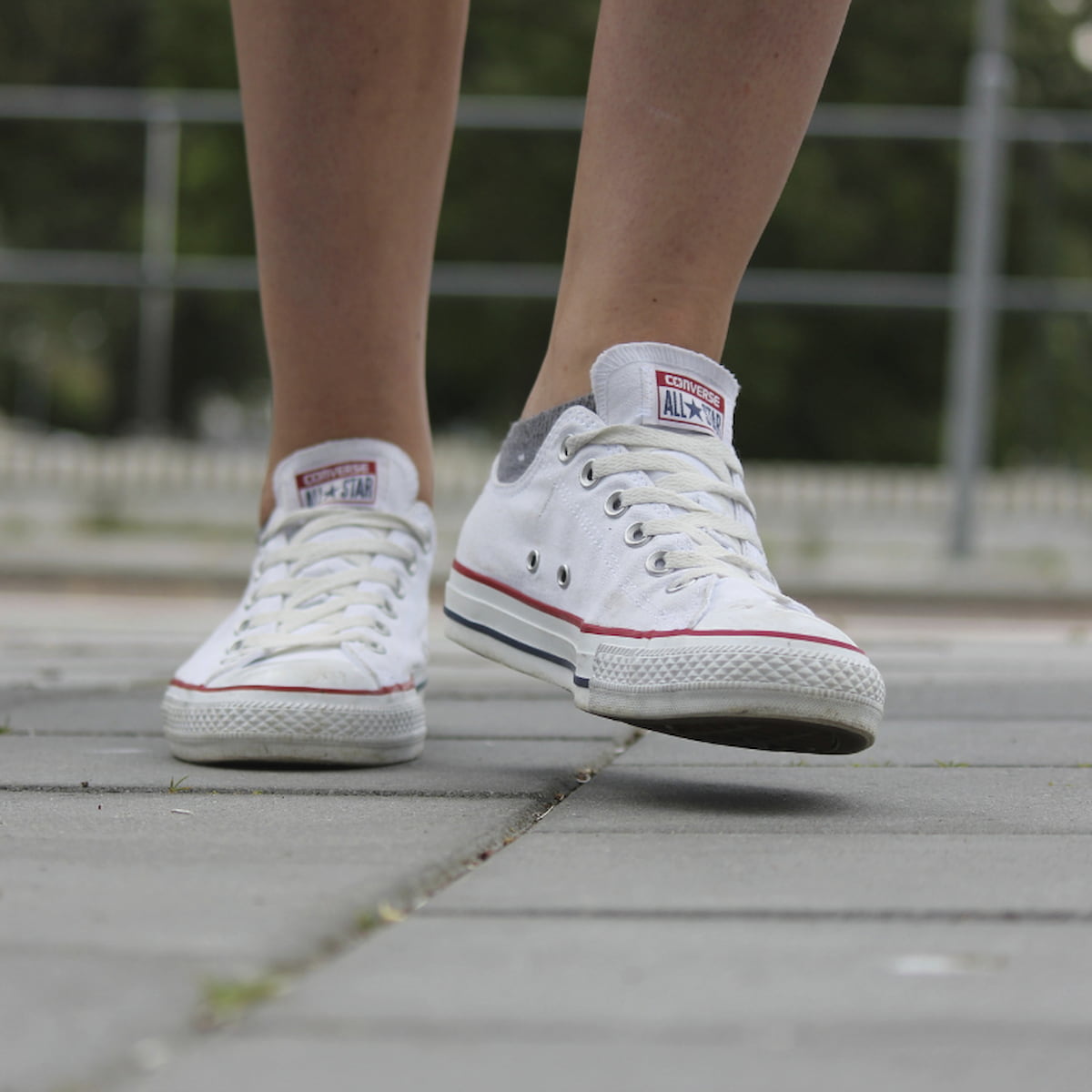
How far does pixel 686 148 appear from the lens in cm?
134

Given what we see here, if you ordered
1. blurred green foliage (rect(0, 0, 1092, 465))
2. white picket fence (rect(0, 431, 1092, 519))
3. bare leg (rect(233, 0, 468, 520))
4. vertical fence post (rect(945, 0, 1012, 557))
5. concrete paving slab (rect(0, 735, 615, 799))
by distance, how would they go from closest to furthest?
1. concrete paving slab (rect(0, 735, 615, 799))
2. bare leg (rect(233, 0, 468, 520))
3. vertical fence post (rect(945, 0, 1012, 557))
4. white picket fence (rect(0, 431, 1092, 519))
5. blurred green foliage (rect(0, 0, 1092, 465))

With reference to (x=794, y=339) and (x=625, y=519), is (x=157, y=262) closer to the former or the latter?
(x=794, y=339)

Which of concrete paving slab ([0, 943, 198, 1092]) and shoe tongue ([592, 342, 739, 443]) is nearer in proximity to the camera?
concrete paving slab ([0, 943, 198, 1092])

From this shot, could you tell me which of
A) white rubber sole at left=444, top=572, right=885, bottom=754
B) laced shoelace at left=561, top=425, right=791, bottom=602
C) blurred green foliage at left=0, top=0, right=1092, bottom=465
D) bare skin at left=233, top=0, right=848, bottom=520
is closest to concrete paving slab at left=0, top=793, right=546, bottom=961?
white rubber sole at left=444, top=572, right=885, bottom=754

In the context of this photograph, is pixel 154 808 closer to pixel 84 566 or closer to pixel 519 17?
pixel 84 566

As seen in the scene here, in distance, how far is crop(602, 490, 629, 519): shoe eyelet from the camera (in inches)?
52.4

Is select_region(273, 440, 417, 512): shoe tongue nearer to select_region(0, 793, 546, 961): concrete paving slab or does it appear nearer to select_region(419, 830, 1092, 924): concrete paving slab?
select_region(0, 793, 546, 961): concrete paving slab

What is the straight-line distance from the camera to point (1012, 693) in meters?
2.02

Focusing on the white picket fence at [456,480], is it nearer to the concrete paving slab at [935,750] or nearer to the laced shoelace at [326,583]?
the concrete paving slab at [935,750]

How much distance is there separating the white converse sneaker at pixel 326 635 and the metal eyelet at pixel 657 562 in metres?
0.24

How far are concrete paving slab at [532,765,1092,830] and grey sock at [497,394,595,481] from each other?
260mm

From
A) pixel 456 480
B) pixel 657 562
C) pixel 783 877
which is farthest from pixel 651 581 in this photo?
pixel 456 480

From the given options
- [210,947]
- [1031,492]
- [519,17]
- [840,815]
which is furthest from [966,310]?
[519,17]

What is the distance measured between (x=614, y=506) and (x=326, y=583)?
27 cm
